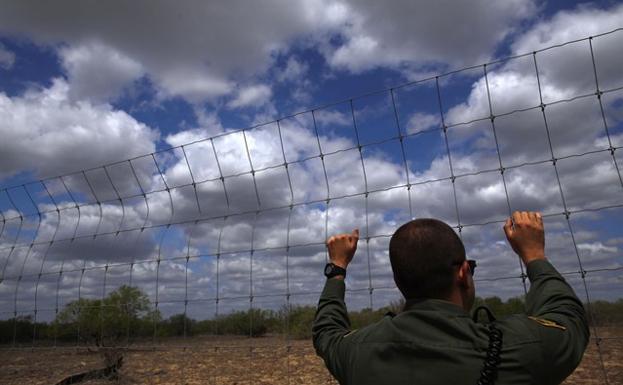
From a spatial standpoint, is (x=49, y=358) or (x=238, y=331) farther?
(x=49, y=358)

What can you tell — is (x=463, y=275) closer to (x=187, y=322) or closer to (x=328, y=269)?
(x=328, y=269)

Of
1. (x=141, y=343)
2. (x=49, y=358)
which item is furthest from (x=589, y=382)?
(x=49, y=358)

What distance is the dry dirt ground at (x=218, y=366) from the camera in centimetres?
753

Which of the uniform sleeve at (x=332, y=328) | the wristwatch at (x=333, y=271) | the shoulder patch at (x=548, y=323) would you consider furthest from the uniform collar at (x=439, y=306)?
the wristwatch at (x=333, y=271)

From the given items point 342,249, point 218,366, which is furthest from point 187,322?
point 342,249

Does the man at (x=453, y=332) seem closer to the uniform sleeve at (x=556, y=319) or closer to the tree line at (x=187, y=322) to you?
the uniform sleeve at (x=556, y=319)

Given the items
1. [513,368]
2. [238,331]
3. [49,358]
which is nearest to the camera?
[513,368]

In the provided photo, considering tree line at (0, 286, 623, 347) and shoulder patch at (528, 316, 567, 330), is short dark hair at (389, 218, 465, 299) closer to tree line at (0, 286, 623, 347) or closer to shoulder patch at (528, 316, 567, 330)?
shoulder patch at (528, 316, 567, 330)

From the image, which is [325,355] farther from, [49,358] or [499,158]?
[49,358]

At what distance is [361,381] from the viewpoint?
1.60m

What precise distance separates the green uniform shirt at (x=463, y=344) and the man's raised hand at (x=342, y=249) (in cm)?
49

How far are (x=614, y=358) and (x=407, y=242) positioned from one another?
8747 mm

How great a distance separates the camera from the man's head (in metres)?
1.64

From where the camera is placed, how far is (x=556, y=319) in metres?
1.58
